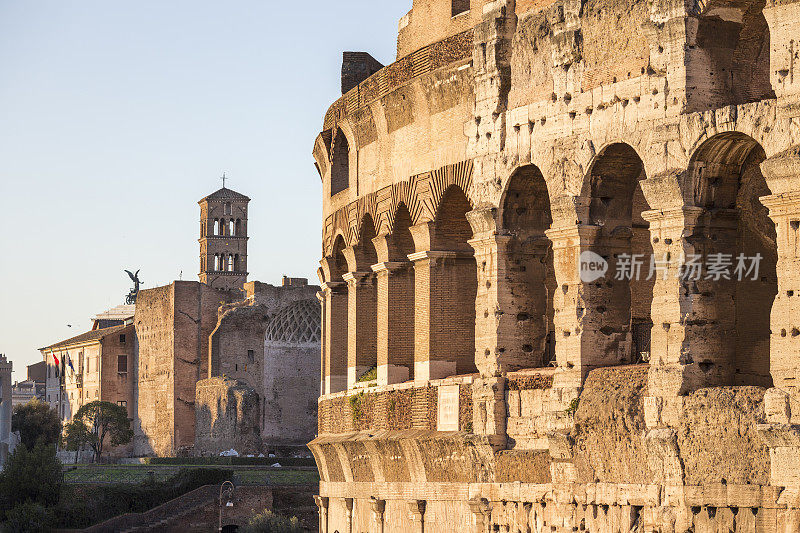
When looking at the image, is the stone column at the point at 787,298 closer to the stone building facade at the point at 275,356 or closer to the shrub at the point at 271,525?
the shrub at the point at 271,525

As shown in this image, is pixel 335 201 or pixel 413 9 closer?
pixel 413 9

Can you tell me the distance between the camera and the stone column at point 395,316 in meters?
20.9

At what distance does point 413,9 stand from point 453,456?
6.92m

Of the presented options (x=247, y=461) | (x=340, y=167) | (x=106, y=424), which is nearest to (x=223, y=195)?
(x=106, y=424)

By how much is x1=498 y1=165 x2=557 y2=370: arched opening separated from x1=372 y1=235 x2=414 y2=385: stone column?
10.5 ft

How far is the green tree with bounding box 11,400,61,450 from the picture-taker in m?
63.0

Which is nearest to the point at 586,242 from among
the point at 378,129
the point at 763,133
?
the point at 763,133

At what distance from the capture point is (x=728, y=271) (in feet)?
49.5

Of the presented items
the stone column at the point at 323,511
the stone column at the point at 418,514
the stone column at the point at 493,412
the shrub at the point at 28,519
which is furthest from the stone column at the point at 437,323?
the shrub at the point at 28,519

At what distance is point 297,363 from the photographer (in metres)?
53.4

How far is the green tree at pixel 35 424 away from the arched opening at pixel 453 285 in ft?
149

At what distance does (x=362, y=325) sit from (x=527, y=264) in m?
5.12

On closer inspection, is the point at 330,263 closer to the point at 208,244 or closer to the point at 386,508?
the point at 386,508

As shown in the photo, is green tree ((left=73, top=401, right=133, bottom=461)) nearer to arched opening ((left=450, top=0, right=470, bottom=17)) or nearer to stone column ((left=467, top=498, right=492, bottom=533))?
arched opening ((left=450, top=0, right=470, bottom=17))
